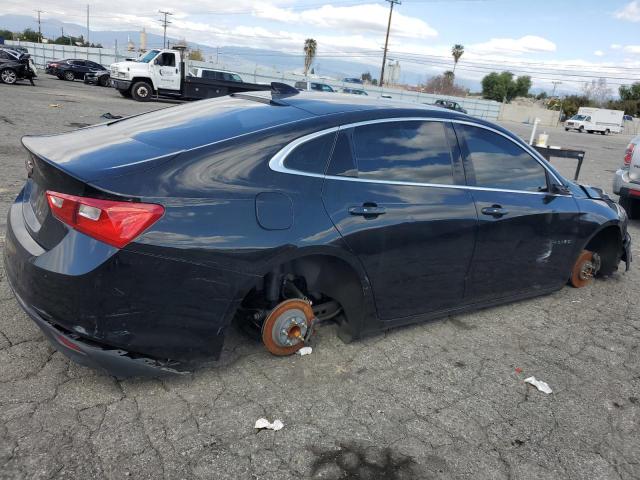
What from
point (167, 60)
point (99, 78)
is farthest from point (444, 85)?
point (167, 60)

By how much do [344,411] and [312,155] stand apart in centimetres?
145

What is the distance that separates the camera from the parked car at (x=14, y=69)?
23.6 meters

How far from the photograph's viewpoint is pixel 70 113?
49.7ft

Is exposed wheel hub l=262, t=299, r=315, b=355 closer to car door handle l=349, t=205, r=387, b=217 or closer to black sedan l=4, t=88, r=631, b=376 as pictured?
black sedan l=4, t=88, r=631, b=376

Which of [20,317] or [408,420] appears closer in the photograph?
[408,420]

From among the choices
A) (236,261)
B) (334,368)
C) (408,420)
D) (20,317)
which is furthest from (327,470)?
(20,317)

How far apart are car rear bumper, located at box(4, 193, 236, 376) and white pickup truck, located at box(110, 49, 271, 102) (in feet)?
70.7

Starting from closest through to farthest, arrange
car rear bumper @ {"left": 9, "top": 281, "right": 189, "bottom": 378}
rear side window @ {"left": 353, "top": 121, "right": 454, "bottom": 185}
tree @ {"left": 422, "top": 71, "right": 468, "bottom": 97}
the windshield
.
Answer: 1. car rear bumper @ {"left": 9, "top": 281, "right": 189, "bottom": 378}
2. rear side window @ {"left": 353, "top": 121, "right": 454, "bottom": 185}
3. the windshield
4. tree @ {"left": 422, "top": 71, "right": 468, "bottom": 97}

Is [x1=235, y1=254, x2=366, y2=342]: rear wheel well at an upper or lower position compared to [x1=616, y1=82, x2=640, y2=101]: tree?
lower

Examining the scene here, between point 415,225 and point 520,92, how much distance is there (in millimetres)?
95118

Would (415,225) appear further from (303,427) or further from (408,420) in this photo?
(303,427)

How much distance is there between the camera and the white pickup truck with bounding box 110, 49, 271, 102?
2311 centimetres

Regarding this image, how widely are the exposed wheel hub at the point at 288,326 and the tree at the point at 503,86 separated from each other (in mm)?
88675

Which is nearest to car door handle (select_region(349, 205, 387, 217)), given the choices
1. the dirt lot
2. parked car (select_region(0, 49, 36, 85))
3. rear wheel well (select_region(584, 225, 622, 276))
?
the dirt lot
